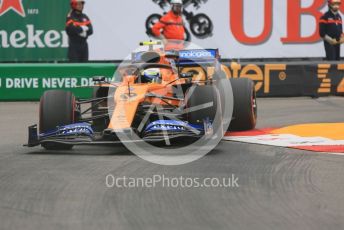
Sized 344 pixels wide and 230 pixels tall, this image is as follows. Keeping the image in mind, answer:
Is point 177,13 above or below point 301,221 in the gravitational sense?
above

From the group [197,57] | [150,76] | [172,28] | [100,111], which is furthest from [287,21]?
[100,111]

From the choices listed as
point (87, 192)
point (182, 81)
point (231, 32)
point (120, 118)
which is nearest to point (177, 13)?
point (231, 32)

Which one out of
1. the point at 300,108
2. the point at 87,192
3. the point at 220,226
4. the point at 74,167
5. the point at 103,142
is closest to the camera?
the point at 220,226

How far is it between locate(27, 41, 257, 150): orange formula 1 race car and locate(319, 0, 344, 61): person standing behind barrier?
933 centimetres

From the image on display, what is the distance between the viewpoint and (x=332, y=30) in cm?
1995

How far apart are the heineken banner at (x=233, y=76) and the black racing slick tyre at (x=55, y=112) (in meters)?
7.77

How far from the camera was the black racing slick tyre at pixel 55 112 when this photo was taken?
30.6 ft

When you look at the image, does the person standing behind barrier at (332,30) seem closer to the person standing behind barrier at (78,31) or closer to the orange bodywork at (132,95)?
the person standing behind barrier at (78,31)

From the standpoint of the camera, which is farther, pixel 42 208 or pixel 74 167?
pixel 74 167

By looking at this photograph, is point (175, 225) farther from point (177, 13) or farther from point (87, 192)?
point (177, 13)

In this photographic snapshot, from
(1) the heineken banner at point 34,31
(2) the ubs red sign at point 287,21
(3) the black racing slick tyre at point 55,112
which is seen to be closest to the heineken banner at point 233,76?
(1) the heineken banner at point 34,31

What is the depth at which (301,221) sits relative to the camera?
557cm

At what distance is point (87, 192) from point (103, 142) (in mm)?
2244

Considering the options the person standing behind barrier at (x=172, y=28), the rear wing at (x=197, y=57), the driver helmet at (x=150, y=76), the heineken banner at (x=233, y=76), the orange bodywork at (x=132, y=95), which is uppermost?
the person standing behind barrier at (x=172, y=28)
